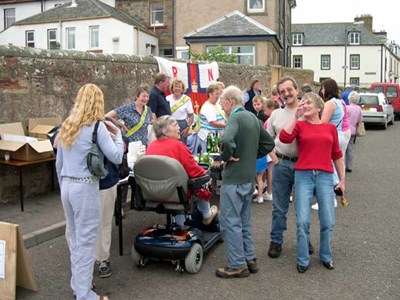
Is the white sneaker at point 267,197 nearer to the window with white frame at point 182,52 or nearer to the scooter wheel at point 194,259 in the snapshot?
the scooter wheel at point 194,259

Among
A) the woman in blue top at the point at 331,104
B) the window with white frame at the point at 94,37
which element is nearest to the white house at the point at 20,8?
the window with white frame at the point at 94,37

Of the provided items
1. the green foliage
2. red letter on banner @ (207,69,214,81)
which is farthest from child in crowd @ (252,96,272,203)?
the green foliage

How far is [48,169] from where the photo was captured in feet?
26.4

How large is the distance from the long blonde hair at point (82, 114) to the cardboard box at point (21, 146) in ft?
9.55

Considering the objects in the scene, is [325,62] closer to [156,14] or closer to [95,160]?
[156,14]

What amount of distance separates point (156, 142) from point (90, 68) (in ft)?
13.8

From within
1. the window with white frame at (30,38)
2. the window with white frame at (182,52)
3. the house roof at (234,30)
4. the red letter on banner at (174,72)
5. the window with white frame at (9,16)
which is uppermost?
→ the window with white frame at (9,16)

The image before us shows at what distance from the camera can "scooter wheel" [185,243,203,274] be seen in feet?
16.4

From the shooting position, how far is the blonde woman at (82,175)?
4.12 m

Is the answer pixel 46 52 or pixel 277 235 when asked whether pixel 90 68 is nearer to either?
pixel 46 52

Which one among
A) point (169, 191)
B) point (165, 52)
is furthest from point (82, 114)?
point (165, 52)

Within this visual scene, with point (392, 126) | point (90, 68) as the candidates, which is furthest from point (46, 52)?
point (392, 126)

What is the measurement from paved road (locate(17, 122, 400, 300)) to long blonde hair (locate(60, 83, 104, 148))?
5.06 ft

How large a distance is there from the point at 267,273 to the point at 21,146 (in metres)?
3.78
